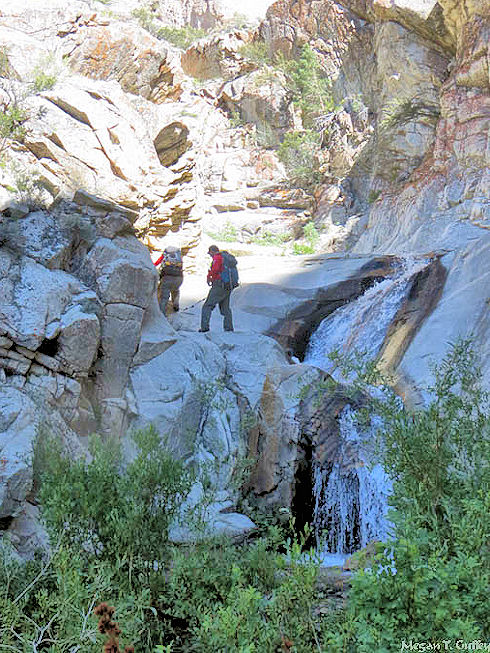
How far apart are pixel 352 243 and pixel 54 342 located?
55.3 feet

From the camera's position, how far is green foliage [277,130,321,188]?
27.8 m

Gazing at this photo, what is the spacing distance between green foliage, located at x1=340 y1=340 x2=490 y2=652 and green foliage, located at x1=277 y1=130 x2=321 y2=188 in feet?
79.4

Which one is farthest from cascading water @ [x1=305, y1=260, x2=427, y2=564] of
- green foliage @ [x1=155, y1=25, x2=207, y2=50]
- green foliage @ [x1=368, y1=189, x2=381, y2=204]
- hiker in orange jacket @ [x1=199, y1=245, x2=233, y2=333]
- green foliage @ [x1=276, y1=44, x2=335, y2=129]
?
green foliage @ [x1=155, y1=25, x2=207, y2=50]

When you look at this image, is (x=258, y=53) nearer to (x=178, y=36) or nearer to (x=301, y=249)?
(x=178, y=36)

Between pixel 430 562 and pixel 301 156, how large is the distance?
27337 mm

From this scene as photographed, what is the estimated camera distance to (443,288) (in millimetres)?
12891

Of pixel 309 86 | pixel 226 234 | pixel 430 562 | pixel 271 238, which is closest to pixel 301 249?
pixel 271 238

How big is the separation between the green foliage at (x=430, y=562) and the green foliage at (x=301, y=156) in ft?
79.4

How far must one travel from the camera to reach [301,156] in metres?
28.9

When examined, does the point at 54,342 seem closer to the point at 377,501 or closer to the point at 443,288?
the point at 377,501

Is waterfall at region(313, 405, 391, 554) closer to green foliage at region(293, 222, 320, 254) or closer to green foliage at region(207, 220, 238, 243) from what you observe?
green foliage at region(293, 222, 320, 254)

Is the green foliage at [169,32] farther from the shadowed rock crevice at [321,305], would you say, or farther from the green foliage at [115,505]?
the green foliage at [115,505]

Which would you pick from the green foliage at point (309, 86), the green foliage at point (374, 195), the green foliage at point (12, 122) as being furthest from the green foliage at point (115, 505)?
the green foliage at point (309, 86)

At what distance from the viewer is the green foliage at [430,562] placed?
322 centimetres
